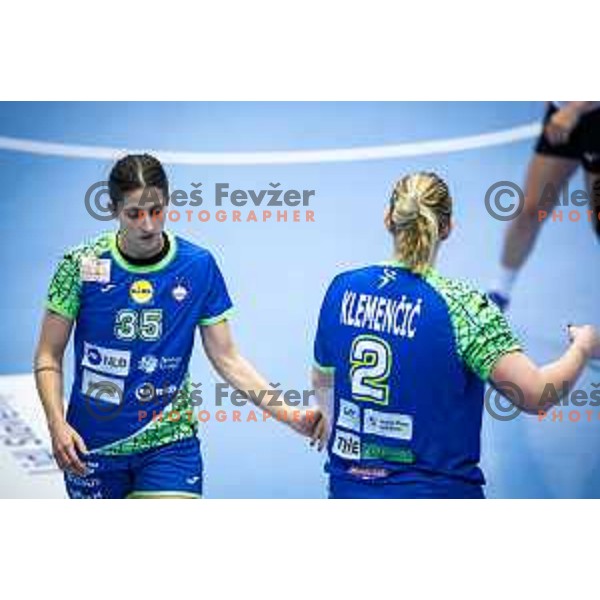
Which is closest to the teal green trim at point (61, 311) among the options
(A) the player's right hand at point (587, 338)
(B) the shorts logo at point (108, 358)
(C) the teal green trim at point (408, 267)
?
(B) the shorts logo at point (108, 358)

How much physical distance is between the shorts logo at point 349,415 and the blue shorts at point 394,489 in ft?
0.62

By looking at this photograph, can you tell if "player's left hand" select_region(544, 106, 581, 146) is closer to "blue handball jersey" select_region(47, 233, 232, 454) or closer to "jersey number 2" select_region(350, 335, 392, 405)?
"jersey number 2" select_region(350, 335, 392, 405)

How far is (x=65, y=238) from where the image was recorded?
4.74m

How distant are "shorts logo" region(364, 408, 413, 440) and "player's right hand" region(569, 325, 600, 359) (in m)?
0.72

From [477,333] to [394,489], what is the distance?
24.7 inches

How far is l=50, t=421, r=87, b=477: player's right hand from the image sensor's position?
4.58 metres

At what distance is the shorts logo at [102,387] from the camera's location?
4.54 m

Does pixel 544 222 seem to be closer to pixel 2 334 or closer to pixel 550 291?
pixel 550 291

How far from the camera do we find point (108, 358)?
4.53 metres

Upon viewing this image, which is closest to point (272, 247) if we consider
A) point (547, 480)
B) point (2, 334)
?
point (2, 334)

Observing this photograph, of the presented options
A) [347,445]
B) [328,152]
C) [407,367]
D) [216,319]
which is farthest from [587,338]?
[216,319]

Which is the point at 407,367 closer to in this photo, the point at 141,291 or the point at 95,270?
the point at 141,291

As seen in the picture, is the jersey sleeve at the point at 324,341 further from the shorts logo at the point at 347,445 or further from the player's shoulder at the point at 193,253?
the player's shoulder at the point at 193,253

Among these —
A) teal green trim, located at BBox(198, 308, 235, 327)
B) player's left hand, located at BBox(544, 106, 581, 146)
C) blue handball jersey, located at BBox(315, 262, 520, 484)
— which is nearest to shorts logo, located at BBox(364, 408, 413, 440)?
blue handball jersey, located at BBox(315, 262, 520, 484)
